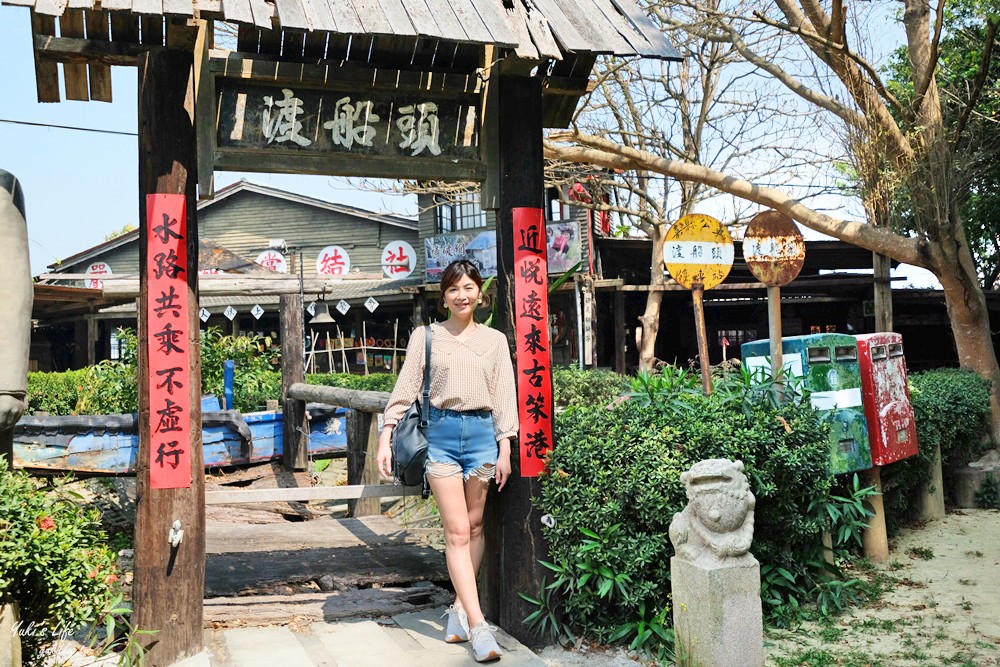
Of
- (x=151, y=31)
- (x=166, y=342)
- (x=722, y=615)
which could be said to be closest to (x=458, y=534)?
(x=722, y=615)

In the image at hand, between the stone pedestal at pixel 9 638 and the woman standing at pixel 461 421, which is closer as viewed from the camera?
the stone pedestal at pixel 9 638

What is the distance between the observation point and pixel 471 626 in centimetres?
420

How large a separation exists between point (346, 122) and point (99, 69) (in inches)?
56.2

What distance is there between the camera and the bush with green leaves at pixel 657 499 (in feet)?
14.2

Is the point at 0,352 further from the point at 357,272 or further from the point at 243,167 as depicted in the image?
the point at 357,272

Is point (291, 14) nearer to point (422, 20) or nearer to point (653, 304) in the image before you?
point (422, 20)

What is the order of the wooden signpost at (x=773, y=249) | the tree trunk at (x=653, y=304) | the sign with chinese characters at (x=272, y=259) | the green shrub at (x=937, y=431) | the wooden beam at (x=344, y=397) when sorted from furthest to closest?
1. the sign with chinese characters at (x=272, y=259)
2. the tree trunk at (x=653, y=304)
3. the wooden beam at (x=344, y=397)
4. the green shrub at (x=937, y=431)
5. the wooden signpost at (x=773, y=249)

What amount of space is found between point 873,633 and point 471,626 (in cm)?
228

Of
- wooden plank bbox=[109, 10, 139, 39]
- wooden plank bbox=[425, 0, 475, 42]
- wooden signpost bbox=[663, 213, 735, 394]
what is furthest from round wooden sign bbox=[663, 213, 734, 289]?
wooden plank bbox=[109, 10, 139, 39]

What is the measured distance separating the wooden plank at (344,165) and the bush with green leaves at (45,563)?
1.80 metres

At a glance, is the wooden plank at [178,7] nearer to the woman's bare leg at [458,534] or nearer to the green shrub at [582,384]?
the woman's bare leg at [458,534]

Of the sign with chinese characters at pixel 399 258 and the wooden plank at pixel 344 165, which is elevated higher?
the sign with chinese characters at pixel 399 258

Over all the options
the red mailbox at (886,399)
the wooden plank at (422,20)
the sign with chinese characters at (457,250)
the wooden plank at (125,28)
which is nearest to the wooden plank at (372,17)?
the wooden plank at (422,20)

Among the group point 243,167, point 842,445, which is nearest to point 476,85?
point 243,167
